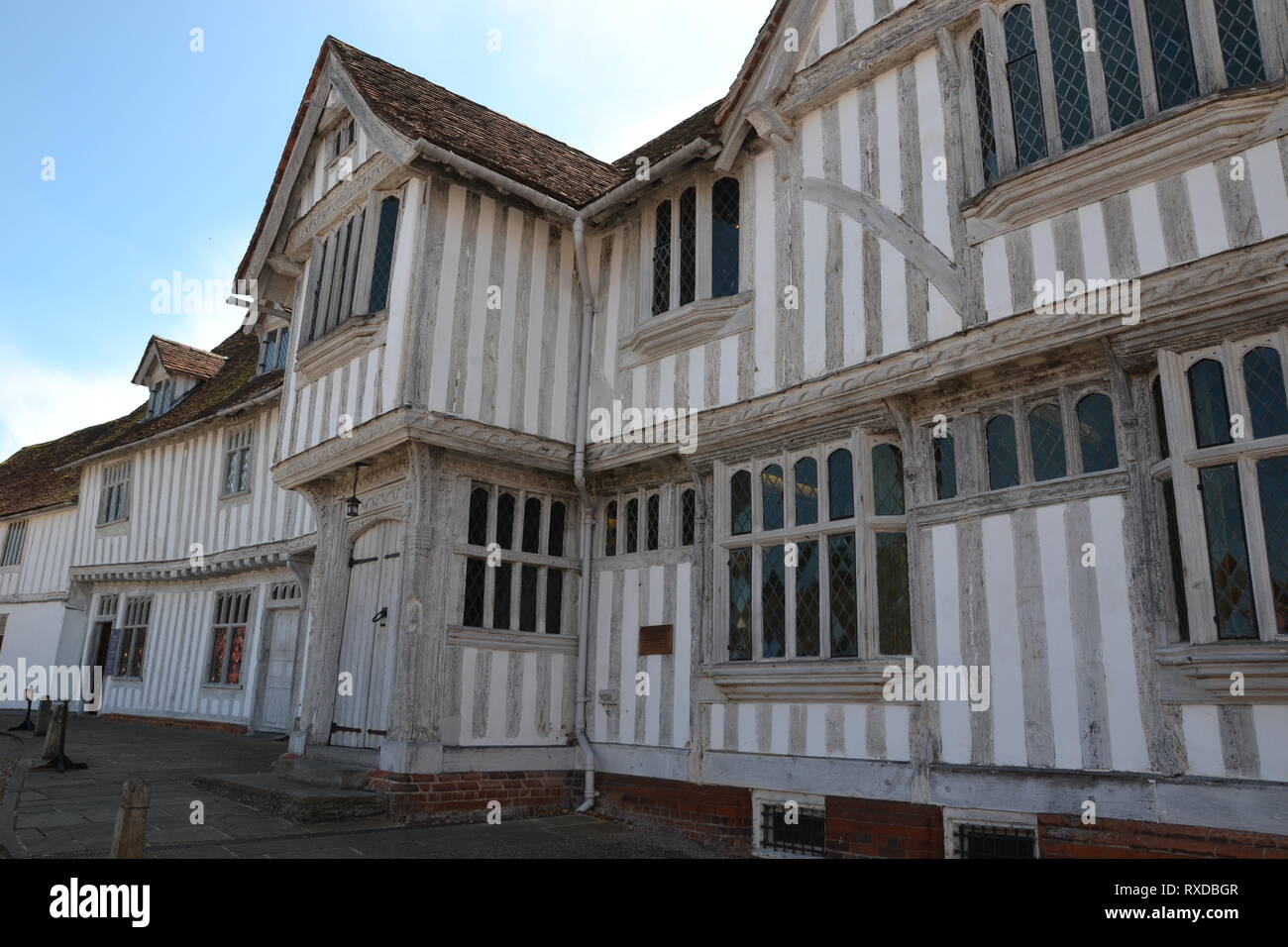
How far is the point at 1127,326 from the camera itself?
5730 mm

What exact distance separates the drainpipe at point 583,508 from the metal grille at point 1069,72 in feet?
15.8

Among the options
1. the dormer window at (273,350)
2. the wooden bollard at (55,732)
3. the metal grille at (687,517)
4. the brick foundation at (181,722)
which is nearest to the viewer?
the metal grille at (687,517)

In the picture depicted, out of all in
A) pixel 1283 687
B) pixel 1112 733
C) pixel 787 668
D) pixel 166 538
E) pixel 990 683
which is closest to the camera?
pixel 1283 687

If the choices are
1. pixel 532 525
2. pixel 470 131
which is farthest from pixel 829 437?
pixel 470 131

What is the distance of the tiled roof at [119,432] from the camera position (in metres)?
19.7

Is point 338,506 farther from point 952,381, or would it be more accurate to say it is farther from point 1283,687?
point 1283,687

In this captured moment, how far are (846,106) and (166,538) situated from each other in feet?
57.4

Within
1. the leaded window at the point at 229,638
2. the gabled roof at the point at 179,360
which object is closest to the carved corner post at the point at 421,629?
the leaded window at the point at 229,638

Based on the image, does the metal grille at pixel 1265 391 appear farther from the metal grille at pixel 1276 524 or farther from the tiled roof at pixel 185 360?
the tiled roof at pixel 185 360

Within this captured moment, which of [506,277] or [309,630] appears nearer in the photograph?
[506,277]

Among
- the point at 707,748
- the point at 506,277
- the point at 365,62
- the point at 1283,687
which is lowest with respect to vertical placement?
the point at 707,748

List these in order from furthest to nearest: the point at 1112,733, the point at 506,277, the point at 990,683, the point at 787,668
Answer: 1. the point at 506,277
2. the point at 787,668
3. the point at 990,683
4. the point at 1112,733
